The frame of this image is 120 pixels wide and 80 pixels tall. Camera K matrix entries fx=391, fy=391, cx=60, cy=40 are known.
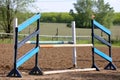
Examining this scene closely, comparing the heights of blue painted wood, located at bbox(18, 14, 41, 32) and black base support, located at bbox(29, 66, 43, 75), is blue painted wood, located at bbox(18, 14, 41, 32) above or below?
above

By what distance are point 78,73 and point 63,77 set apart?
1241mm

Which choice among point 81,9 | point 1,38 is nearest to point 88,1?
point 81,9

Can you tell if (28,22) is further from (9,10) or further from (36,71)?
(9,10)

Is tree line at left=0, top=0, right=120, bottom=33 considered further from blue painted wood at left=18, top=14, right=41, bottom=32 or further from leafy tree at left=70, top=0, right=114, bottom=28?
blue painted wood at left=18, top=14, right=41, bottom=32

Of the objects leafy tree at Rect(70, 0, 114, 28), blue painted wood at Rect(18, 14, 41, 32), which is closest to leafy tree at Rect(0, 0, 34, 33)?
leafy tree at Rect(70, 0, 114, 28)

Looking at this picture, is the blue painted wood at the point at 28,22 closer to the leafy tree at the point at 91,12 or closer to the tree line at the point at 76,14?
the tree line at the point at 76,14

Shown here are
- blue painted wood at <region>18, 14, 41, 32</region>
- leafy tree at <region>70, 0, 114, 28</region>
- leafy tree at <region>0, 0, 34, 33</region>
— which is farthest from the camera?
leafy tree at <region>70, 0, 114, 28</region>

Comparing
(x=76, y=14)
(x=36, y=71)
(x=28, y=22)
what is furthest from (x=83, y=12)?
(x=28, y=22)

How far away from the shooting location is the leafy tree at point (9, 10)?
44688mm

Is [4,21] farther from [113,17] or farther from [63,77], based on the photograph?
[63,77]

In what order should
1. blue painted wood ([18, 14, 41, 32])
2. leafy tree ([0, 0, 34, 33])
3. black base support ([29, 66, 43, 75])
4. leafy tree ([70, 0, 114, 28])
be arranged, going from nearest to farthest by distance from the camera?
1. blue painted wood ([18, 14, 41, 32])
2. black base support ([29, 66, 43, 75])
3. leafy tree ([0, 0, 34, 33])
4. leafy tree ([70, 0, 114, 28])

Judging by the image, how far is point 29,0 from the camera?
152ft

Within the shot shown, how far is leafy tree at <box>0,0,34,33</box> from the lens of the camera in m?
44.7

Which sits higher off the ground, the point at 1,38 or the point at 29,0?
the point at 29,0
